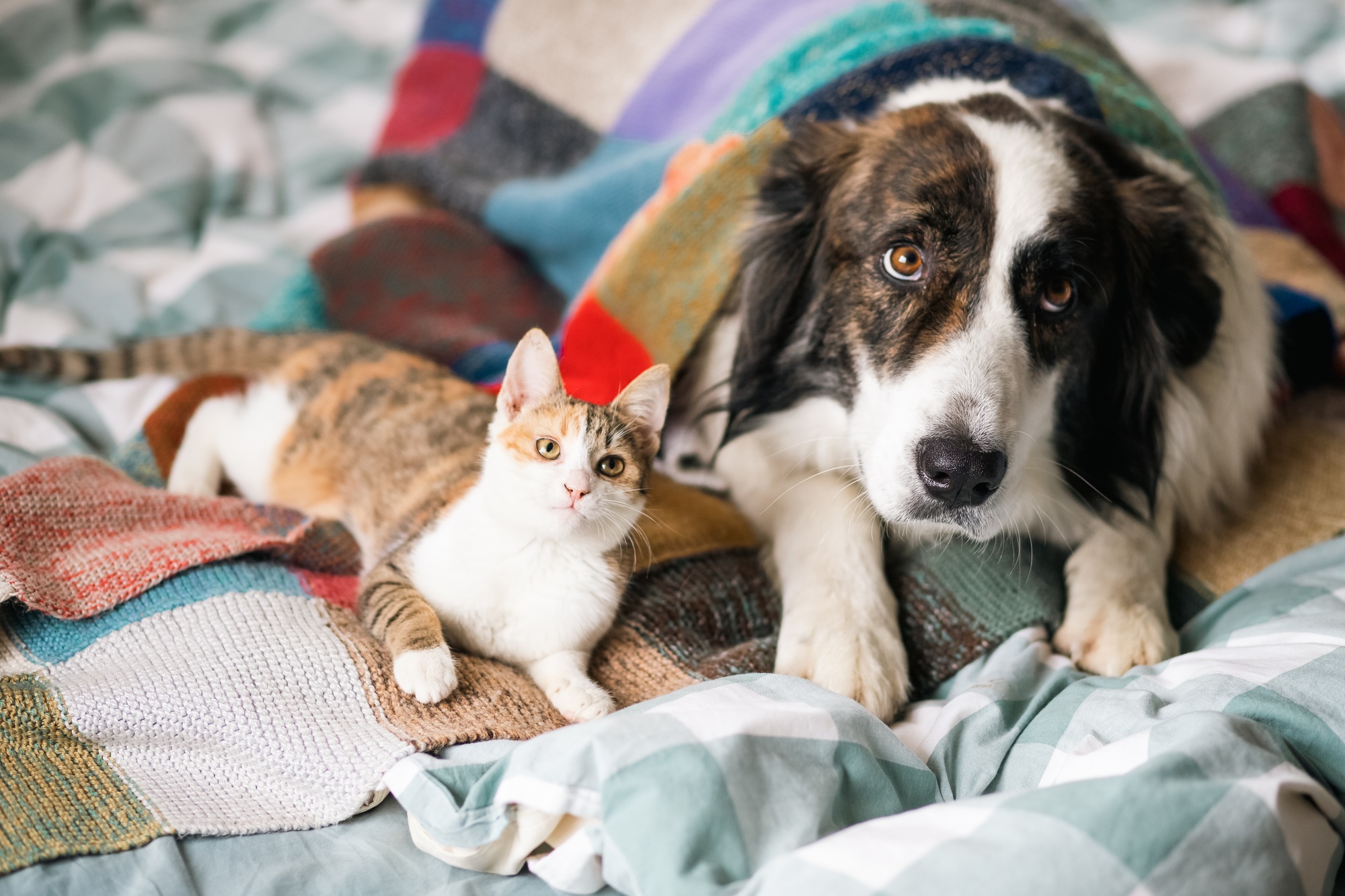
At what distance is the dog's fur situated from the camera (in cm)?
150

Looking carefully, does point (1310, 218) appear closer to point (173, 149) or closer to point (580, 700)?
point (580, 700)

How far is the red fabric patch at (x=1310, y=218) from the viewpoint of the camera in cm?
288

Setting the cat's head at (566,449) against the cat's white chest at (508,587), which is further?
the cat's white chest at (508,587)

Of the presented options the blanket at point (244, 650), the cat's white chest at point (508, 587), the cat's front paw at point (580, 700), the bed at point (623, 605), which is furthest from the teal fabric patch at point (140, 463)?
the cat's front paw at point (580, 700)

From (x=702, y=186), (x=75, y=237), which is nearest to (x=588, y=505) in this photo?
(x=702, y=186)

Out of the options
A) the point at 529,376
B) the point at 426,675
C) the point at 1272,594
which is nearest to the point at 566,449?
the point at 529,376

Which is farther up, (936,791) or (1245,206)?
(1245,206)

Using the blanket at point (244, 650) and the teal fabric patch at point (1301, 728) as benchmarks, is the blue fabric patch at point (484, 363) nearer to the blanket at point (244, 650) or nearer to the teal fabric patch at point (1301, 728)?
the blanket at point (244, 650)

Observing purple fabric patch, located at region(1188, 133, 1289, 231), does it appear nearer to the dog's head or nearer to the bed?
the bed

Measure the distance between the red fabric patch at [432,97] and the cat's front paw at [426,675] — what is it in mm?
2127

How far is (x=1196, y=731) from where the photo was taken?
43.9 inches

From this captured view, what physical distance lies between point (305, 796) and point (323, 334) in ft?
3.92

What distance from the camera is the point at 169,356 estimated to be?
2.19 metres

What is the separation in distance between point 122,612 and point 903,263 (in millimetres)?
1272
